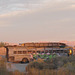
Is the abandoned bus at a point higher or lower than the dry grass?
higher

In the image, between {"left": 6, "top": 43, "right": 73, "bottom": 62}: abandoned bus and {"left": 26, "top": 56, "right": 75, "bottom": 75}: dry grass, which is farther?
{"left": 6, "top": 43, "right": 73, "bottom": 62}: abandoned bus

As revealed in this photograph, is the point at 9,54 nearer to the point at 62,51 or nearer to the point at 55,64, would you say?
the point at 62,51

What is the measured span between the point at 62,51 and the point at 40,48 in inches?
125

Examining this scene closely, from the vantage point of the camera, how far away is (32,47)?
3269cm

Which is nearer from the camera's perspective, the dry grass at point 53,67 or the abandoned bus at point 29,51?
the dry grass at point 53,67

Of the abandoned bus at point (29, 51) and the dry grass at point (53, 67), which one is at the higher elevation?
the abandoned bus at point (29, 51)

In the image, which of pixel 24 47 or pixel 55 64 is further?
pixel 24 47

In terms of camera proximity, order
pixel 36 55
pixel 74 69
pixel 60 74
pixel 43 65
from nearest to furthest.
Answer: pixel 60 74, pixel 74 69, pixel 43 65, pixel 36 55

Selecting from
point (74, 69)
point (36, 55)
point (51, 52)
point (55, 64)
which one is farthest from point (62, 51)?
point (74, 69)

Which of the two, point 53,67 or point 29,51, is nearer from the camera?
point 53,67

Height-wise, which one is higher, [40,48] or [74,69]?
[40,48]

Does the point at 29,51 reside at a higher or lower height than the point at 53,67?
higher

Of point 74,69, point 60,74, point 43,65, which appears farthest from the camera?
point 43,65

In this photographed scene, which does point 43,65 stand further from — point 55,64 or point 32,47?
point 32,47
